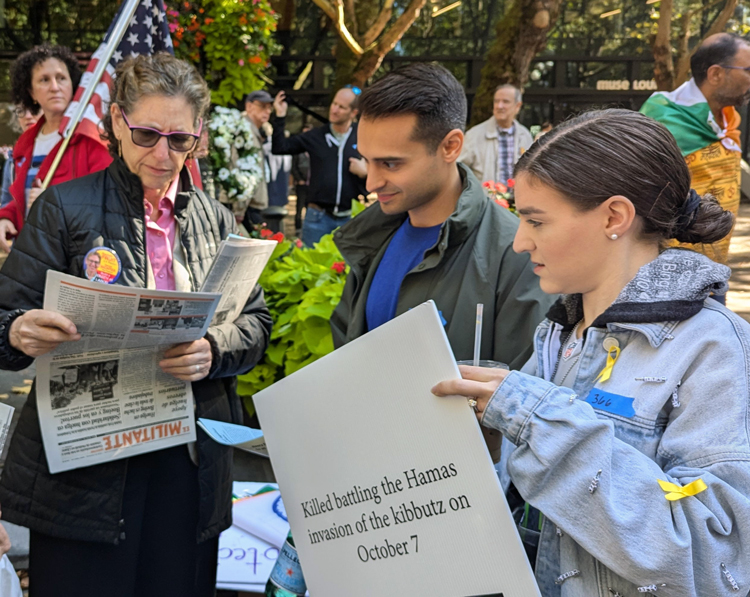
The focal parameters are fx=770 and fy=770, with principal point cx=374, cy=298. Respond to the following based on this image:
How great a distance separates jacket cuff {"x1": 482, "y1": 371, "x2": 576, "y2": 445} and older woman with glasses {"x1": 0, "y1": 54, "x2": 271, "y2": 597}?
1.13 m

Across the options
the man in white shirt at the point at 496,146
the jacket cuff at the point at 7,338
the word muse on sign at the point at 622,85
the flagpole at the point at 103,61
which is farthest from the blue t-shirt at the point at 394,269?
the word muse on sign at the point at 622,85

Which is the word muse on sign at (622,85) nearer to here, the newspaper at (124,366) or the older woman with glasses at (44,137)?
the older woman with glasses at (44,137)

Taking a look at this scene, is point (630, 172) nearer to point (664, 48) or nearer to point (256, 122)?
point (256, 122)

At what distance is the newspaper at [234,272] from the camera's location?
2.10 m

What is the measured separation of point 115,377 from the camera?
2.15 meters

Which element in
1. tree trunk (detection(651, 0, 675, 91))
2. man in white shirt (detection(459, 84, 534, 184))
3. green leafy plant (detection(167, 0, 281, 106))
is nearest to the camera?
man in white shirt (detection(459, 84, 534, 184))

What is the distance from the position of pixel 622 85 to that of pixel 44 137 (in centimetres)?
1637

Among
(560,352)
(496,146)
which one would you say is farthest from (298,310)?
(496,146)

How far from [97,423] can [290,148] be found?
6.34 meters

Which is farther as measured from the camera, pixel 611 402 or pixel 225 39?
pixel 225 39

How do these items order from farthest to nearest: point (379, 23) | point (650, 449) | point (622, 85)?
point (622, 85) < point (379, 23) < point (650, 449)

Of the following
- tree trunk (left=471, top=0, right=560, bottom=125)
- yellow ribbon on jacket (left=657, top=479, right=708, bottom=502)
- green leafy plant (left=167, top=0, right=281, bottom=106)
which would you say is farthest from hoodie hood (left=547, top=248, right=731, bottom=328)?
tree trunk (left=471, top=0, right=560, bottom=125)

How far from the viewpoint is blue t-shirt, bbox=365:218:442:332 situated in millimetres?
2180

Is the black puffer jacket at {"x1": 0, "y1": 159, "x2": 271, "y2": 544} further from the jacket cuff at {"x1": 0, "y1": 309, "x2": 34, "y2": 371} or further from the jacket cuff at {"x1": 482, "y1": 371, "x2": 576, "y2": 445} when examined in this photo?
the jacket cuff at {"x1": 482, "y1": 371, "x2": 576, "y2": 445}
